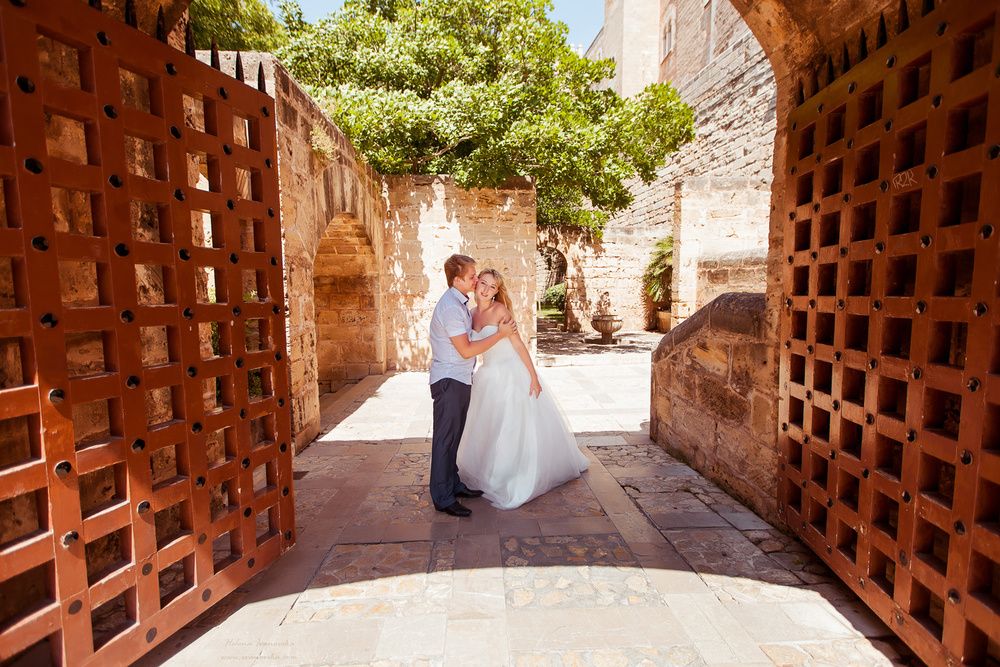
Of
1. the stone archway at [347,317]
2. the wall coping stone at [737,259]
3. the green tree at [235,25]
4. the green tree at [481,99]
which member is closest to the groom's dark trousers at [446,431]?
the stone archway at [347,317]

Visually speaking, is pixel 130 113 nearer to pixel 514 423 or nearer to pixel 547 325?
pixel 514 423

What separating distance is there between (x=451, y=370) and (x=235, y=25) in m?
8.74

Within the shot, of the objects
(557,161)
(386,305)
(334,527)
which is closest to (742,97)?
(557,161)

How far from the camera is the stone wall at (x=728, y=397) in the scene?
2.84 meters

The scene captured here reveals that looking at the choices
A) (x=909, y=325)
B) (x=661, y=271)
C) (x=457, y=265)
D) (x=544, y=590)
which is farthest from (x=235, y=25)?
(x=661, y=271)

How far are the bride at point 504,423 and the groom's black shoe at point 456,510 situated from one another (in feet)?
0.75

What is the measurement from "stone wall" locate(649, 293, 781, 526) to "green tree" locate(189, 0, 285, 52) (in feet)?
23.9

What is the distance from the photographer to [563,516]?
2986mm

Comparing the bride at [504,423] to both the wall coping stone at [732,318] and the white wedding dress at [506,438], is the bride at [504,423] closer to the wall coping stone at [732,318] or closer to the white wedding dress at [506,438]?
the white wedding dress at [506,438]

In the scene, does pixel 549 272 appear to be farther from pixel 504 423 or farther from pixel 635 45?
pixel 504 423

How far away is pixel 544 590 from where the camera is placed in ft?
7.38

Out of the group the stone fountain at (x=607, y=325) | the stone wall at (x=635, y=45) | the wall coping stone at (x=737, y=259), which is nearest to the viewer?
the wall coping stone at (x=737, y=259)

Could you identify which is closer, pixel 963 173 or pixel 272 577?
pixel 963 173

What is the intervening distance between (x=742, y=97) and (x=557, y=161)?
22.8 ft
